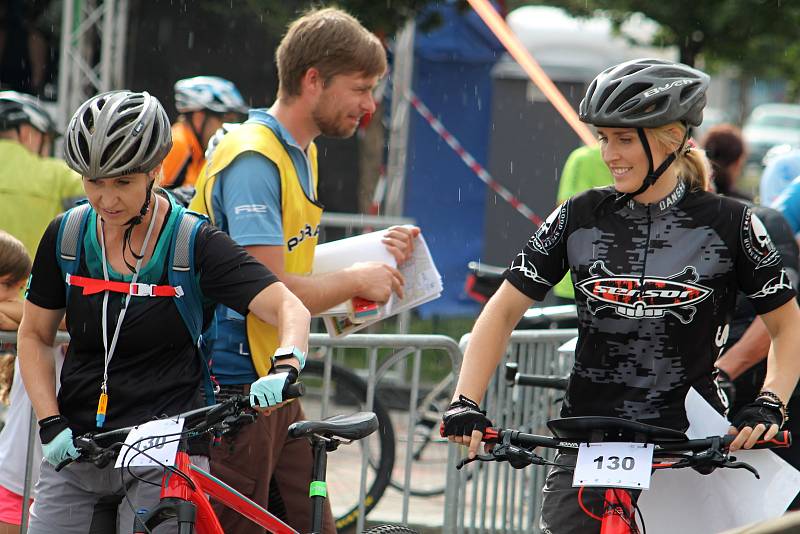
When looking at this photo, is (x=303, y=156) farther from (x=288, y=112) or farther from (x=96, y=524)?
(x=96, y=524)

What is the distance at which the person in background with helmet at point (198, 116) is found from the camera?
806cm

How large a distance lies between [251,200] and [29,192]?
3258mm

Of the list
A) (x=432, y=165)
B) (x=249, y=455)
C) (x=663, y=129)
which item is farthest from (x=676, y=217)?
(x=432, y=165)

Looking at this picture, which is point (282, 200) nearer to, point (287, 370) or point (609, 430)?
point (287, 370)

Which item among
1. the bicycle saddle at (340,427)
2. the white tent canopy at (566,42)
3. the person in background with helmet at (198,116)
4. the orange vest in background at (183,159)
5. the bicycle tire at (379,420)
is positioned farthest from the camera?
the white tent canopy at (566,42)

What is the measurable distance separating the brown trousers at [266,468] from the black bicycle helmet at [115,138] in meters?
1.02

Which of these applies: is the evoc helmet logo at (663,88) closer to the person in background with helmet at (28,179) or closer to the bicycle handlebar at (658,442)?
the bicycle handlebar at (658,442)

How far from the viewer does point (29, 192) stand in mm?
6828

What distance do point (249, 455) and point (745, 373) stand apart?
2.09 metres

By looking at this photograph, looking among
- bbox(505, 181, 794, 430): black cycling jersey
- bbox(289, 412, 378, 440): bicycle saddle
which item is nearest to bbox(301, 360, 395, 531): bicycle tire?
bbox(289, 412, 378, 440): bicycle saddle

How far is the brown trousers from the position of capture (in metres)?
4.06

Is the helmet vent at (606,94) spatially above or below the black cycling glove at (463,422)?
above

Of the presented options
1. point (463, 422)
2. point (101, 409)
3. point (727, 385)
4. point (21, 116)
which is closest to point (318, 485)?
point (463, 422)

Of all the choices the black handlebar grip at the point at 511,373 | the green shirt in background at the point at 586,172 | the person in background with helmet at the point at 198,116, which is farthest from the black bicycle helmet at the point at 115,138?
the green shirt in background at the point at 586,172
